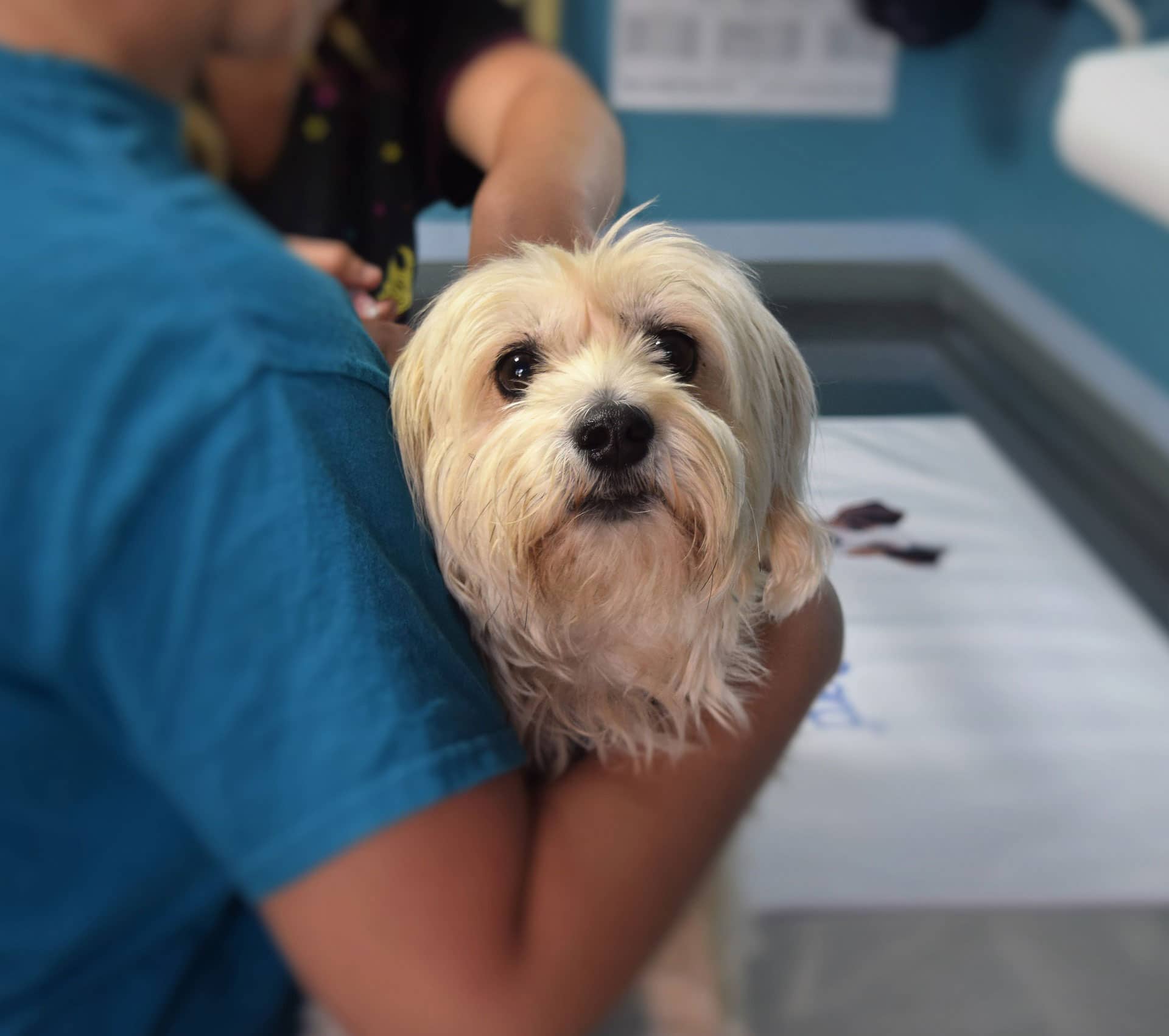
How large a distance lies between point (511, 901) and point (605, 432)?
0.25 metres

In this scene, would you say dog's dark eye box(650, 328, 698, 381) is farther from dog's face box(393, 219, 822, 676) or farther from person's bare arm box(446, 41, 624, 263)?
person's bare arm box(446, 41, 624, 263)

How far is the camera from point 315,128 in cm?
30

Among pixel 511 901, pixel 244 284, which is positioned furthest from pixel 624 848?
pixel 244 284

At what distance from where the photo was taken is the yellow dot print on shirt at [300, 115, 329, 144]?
0.30 m

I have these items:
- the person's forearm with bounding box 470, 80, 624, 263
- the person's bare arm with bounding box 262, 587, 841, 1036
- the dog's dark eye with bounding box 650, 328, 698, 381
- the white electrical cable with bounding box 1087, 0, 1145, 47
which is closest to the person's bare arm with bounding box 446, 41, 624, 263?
the person's forearm with bounding box 470, 80, 624, 263

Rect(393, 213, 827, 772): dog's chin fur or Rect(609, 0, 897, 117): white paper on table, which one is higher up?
Rect(609, 0, 897, 117): white paper on table

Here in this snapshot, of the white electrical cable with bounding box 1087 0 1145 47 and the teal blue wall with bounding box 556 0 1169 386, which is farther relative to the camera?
the white electrical cable with bounding box 1087 0 1145 47

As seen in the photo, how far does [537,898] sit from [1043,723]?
1.45 ft

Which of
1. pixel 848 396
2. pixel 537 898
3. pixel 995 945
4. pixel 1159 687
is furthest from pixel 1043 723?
pixel 537 898

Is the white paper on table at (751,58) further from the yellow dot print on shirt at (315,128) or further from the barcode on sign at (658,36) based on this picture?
the yellow dot print on shirt at (315,128)

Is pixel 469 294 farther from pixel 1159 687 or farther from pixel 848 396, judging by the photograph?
pixel 1159 687

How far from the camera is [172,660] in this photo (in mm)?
292

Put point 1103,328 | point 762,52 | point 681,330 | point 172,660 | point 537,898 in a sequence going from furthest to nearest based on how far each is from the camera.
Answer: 1. point 1103,328
2. point 681,330
3. point 762,52
4. point 537,898
5. point 172,660

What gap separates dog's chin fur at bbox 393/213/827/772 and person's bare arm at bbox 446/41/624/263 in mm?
31
